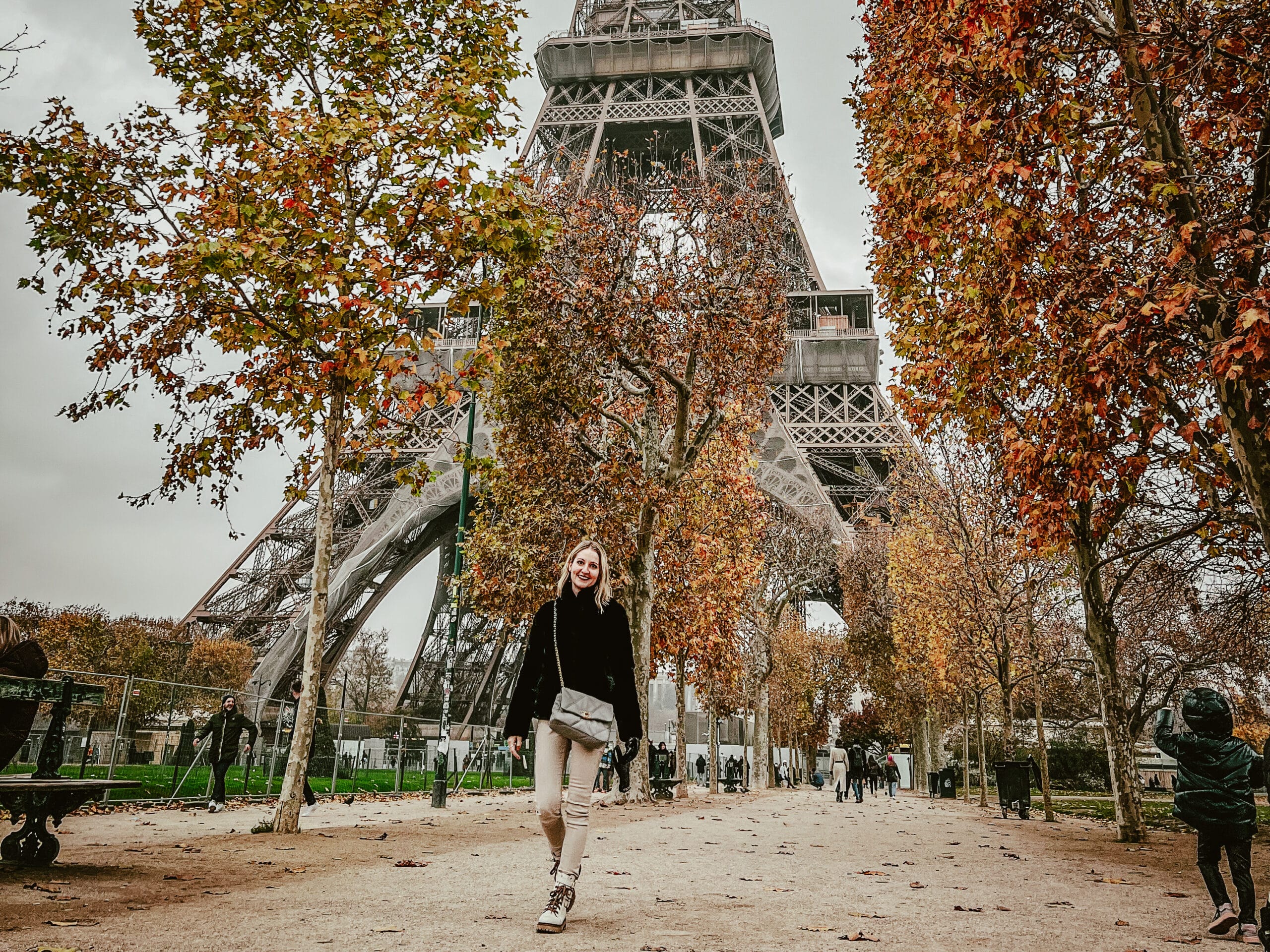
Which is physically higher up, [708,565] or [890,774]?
[708,565]

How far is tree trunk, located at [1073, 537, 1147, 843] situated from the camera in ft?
39.8

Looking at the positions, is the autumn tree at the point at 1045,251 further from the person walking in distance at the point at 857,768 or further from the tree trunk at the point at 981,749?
the person walking in distance at the point at 857,768

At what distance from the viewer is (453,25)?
10.2m

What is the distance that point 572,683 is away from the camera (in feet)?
15.6

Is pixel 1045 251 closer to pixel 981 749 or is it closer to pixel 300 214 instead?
pixel 300 214

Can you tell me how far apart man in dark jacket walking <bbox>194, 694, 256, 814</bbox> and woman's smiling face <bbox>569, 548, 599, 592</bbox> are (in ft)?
30.1

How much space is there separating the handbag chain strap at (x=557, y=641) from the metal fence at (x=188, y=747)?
3.95 m

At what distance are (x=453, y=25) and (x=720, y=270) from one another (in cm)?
613

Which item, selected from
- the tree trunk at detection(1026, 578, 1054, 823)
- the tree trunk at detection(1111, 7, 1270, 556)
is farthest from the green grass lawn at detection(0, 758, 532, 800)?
the tree trunk at detection(1026, 578, 1054, 823)

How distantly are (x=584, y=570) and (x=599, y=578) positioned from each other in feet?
0.30

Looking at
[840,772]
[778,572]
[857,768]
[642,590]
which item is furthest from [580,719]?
[778,572]

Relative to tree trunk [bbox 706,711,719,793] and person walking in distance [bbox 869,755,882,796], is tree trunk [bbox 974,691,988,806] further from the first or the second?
person walking in distance [bbox 869,755,882,796]

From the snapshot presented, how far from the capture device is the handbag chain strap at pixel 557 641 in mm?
4773

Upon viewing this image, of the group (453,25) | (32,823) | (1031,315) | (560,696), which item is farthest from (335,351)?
(1031,315)
